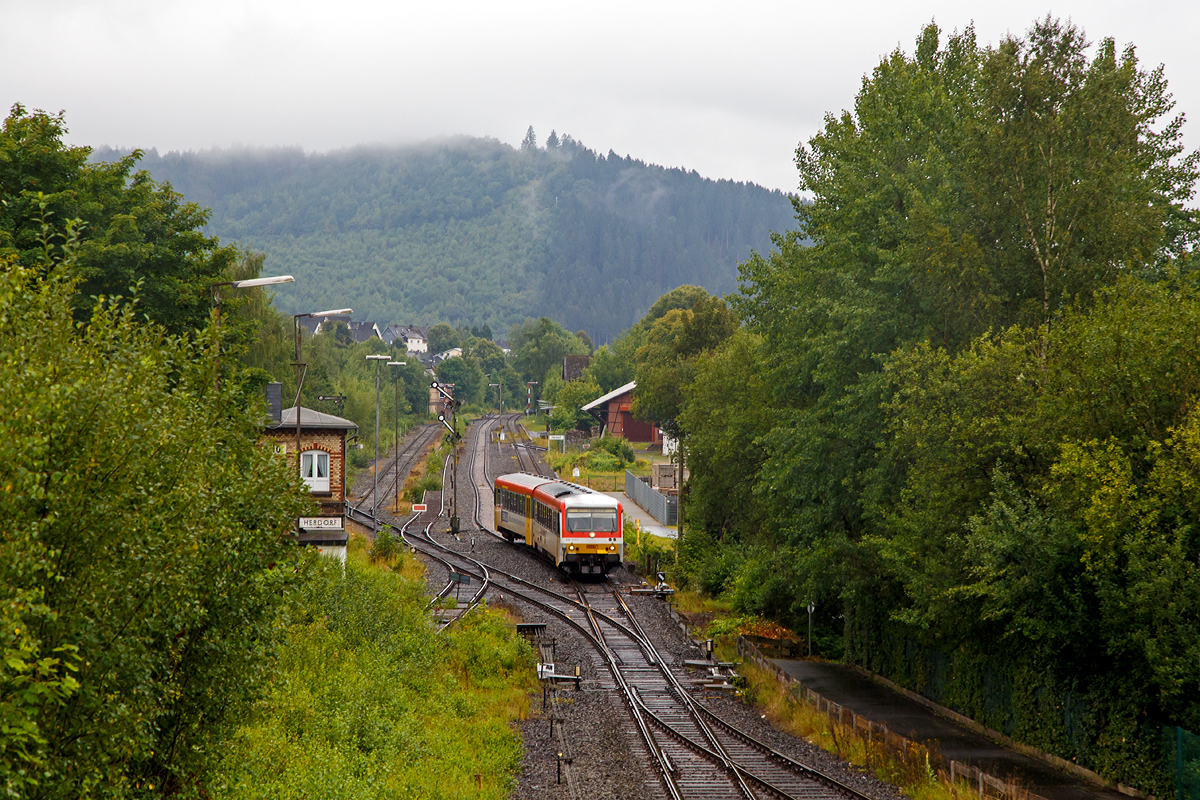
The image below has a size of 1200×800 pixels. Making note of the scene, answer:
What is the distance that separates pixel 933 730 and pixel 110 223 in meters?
24.3

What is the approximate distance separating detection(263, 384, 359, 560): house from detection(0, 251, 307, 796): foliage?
2195cm

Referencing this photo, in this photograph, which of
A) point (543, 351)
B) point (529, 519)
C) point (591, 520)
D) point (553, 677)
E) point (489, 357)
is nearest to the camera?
point (553, 677)

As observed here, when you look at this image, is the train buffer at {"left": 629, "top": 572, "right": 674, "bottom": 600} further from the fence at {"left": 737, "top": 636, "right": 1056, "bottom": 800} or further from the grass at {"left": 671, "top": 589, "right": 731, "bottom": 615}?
the fence at {"left": 737, "top": 636, "right": 1056, "bottom": 800}

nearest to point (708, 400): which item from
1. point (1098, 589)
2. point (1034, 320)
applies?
point (1034, 320)

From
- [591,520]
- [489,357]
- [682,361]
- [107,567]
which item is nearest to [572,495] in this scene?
[591,520]

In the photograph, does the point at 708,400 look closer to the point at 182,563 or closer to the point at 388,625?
the point at 388,625

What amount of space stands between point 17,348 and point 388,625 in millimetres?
17460

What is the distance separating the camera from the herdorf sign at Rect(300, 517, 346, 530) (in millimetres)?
31844

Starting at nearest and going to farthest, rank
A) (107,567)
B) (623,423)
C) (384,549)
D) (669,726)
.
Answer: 1. (107,567)
2. (669,726)
3. (384,549)
4. (623,423)

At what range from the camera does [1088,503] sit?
15.8m

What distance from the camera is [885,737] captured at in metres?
18.8

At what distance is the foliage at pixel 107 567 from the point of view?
6.45 m

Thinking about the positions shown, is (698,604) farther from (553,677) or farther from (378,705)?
(378,705)

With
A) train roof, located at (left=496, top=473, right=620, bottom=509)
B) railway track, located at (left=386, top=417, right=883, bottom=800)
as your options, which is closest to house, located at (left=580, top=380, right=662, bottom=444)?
train roof, located at (left=496, top=473, right=620, bottom=509)
